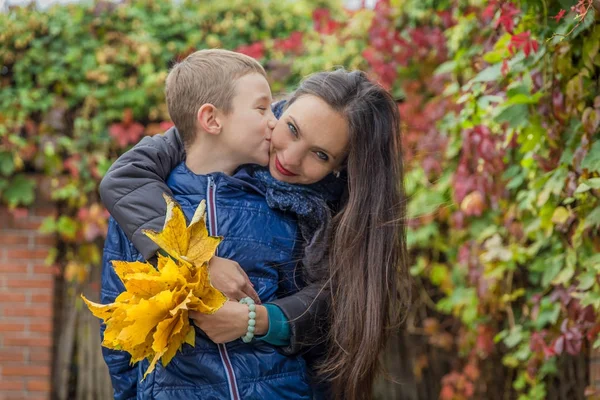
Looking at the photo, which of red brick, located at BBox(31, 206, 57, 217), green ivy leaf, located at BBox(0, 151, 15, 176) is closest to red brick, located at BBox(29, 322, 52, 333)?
red brick, located at BBox(31, 206, 57, 217)

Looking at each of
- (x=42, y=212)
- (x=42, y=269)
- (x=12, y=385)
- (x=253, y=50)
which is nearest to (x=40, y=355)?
(x=12, y=385)

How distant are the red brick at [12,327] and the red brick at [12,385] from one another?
0.98ft

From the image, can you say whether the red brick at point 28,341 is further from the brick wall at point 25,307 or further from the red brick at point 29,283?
the red brick at point 29,283

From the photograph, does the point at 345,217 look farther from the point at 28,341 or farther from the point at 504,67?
the point at 28,341

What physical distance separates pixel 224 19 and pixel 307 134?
321cm

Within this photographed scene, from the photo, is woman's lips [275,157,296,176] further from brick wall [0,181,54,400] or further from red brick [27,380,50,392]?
red brick [27,380,50,392]

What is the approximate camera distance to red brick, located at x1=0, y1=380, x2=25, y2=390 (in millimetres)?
4820

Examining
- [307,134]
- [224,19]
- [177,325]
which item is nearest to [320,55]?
[224,19]

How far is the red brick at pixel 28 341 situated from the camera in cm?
483

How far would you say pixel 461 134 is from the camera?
3.78m

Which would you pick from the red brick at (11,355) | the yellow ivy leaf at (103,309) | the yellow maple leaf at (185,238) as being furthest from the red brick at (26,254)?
the yellow maple leaf at (185,238)

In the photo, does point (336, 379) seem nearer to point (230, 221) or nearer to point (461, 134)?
point (230, 221)

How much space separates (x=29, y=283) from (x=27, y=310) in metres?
0.16

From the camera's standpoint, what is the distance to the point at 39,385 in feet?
16.0
